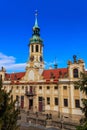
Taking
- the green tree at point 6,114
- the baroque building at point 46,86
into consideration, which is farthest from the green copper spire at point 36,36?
the green tree at point 6,114

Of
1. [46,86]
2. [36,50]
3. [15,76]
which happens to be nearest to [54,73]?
[46,86]

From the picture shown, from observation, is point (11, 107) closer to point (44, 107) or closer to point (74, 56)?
point (74, 56)

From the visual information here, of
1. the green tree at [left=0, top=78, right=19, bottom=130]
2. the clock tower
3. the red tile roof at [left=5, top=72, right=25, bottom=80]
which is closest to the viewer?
the green tree at [left=0, top=78, right=19, bottom=130]

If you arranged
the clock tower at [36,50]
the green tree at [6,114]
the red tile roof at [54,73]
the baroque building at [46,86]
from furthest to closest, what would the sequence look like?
the clock tower at [36,50] < the red tile roof at [54,73] < the baroque building at [46,86] < the green tree at [6,114]

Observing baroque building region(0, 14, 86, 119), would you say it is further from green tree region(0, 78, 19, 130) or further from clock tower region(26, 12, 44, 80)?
green tree region(0, 78, 19, 130)

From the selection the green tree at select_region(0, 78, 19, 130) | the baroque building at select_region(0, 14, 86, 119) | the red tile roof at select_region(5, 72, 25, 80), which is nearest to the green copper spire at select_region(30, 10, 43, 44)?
the baroque building at select_region(0, 14, 86, 119)

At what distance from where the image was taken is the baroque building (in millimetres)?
40188

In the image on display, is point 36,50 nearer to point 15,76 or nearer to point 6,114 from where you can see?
point 15,76

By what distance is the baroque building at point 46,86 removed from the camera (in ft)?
132

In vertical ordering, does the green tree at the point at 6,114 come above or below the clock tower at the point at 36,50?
below

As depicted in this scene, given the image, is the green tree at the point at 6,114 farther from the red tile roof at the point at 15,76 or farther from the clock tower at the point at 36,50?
the clock tower at the point at 36,50

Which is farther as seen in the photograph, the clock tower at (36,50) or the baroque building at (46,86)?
the clock tower at (36,50)

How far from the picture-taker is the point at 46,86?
45750 mm

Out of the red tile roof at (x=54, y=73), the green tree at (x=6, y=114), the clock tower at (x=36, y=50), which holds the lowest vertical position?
the green tree at (x=6, y=114)
